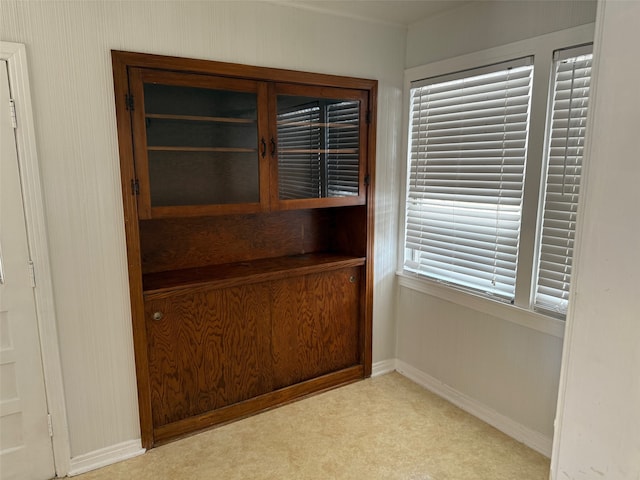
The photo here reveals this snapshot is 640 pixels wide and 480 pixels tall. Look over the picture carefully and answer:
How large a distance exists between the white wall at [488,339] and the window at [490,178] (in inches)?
6.3

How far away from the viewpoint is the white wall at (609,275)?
85 centimetres

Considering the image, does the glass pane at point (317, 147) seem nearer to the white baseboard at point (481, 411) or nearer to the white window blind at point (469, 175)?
the white window blind at point (469, 175)

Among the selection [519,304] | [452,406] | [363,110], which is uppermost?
[363,110]

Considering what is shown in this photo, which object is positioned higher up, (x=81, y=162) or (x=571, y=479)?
(x=81, y=162)

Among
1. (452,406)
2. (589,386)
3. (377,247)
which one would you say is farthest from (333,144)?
(589,386)

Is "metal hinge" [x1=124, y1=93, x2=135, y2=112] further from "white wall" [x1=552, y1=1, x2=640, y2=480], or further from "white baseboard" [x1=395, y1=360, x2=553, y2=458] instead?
"white baseboard" [x1=395, y1=360, x2=553, y2=458]

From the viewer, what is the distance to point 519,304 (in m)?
2.42

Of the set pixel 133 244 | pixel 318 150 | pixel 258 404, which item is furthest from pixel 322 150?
pixel 258 404

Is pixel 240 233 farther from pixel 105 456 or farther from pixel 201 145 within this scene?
pixel 105 456

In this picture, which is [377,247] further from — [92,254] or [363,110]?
[92,254]

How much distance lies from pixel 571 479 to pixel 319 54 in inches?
98.0

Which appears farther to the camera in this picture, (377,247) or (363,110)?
(377,247)

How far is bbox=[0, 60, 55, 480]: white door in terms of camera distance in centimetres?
191

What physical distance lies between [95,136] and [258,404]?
1857 millimetres
